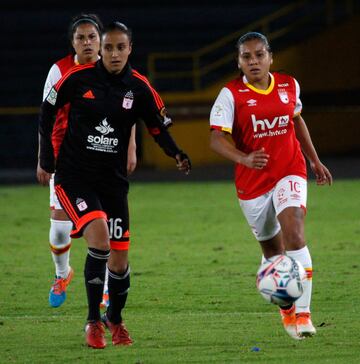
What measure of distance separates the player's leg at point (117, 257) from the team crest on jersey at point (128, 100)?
1.96 ft

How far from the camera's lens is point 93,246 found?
721 centimetres

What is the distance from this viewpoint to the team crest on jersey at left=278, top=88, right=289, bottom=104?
7820 millimetres

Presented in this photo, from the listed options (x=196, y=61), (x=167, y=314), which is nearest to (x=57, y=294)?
(x=167, y=314)

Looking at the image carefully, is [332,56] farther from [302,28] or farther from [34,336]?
[34,336]

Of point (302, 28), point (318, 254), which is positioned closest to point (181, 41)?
point (302, 28)

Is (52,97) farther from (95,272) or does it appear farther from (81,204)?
(95,272)

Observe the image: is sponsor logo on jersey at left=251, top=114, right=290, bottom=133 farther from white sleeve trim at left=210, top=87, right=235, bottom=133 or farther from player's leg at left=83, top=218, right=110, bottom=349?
player's leg at left=83, top=218, right=110, bottom=349

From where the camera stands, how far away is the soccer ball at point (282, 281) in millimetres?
7023

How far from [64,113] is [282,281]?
2540 mm

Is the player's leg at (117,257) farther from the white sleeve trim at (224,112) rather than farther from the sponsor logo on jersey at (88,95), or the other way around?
the white sleeve trim at (224,112)

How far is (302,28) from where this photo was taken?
2700cm

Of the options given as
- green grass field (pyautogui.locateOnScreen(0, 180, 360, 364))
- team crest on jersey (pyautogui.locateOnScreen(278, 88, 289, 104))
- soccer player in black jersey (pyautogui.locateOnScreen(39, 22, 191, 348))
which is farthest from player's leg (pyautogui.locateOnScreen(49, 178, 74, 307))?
team crest on jersey (pyautogui.locateOnScreen(278, 88, 289, 104))

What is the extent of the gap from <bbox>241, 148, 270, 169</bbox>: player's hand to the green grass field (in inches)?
45.8

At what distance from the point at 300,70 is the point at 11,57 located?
703 centimetres
